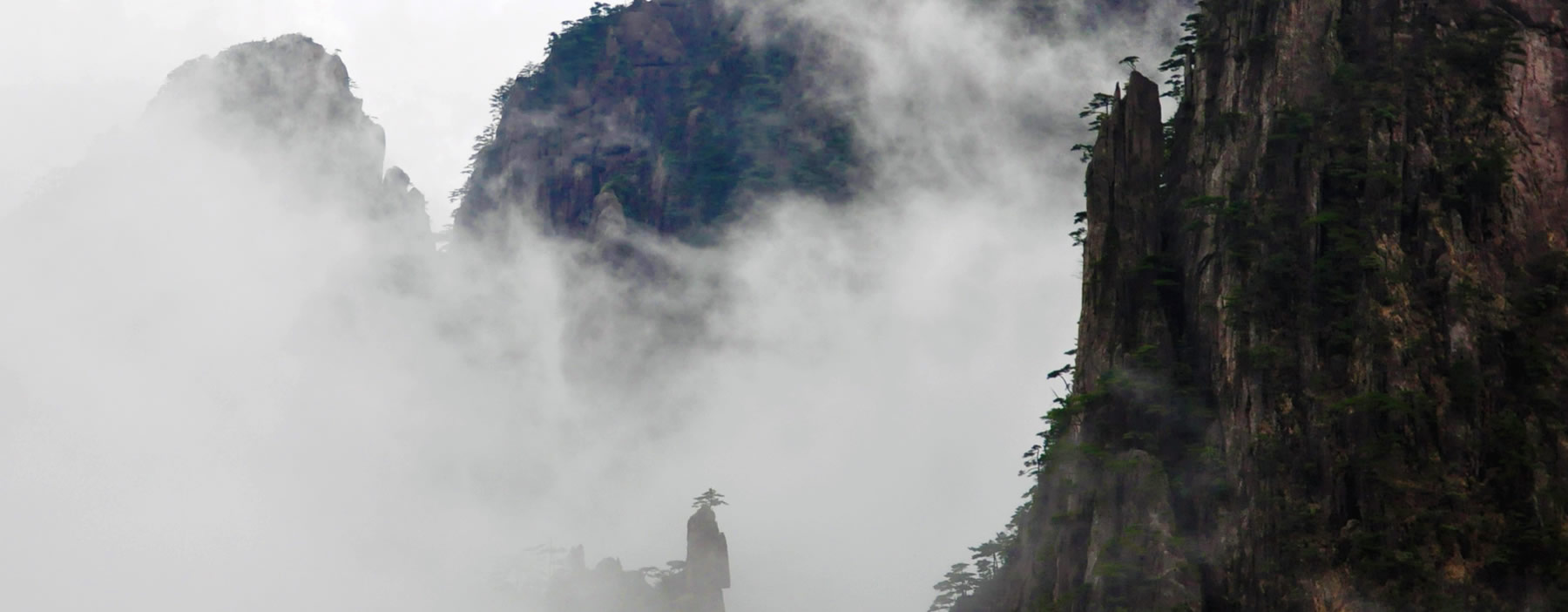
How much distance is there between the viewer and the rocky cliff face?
6209 cm

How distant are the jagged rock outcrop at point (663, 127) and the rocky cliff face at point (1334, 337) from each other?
6999 cm

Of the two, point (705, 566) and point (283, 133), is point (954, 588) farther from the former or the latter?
point (283, 133)

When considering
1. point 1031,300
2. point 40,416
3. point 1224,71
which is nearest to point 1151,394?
point 1224,71

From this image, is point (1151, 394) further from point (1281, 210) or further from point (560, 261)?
point (560, 261)

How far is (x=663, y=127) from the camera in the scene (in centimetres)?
14775

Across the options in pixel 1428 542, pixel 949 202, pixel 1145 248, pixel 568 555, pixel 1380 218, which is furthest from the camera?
pixel 949 202

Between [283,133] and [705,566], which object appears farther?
[283,133]

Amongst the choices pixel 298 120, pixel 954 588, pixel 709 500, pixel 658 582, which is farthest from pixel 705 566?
pixel 298 120

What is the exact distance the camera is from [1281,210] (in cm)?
6962

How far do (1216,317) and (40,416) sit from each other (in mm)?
155642

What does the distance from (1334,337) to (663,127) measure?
292ft

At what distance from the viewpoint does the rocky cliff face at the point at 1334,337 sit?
62094 millimetres

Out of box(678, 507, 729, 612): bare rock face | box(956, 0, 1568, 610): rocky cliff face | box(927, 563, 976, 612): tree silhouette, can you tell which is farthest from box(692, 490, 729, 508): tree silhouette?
box(956, 0, 1568, 610): rocky cliff face

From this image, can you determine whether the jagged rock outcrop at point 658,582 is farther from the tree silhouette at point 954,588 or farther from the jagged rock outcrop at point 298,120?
the jagged rock outcrop at point 298,120
